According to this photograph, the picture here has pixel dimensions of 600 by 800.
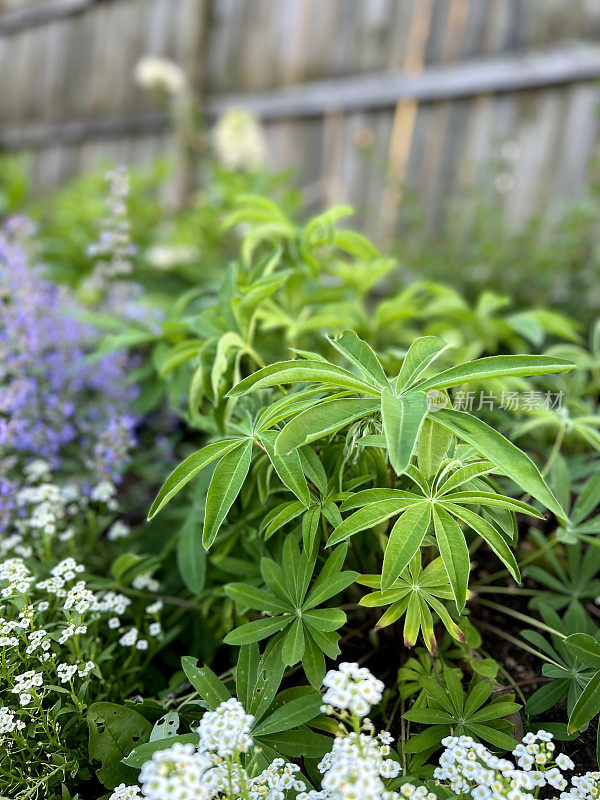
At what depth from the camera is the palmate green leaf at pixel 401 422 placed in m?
0.80

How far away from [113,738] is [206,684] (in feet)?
0.61

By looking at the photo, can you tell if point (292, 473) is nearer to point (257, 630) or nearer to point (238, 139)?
point (257, 630)

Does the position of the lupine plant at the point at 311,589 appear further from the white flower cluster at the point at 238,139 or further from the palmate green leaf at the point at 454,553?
Answer: the white flower cluster at the point at 238,139

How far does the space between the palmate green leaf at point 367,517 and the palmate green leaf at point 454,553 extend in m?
0.06

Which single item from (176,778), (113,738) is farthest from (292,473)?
(113,738)

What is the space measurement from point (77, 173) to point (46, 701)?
5867 millimetres

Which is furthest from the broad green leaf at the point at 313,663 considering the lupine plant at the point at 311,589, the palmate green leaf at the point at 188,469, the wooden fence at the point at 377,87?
the wooden fence at the point at 377,87

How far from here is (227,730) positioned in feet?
2.84

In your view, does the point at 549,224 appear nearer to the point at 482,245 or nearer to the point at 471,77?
the point at 482,245

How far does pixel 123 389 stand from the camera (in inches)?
86.4

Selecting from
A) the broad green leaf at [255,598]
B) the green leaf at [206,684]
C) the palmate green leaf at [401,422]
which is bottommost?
the green leaf at [206,684]

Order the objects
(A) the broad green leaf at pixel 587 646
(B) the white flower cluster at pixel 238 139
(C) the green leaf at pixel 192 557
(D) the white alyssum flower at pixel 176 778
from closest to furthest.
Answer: (D) the white alyssum flower at pixel 176 778, (A) the broad green leaf at pixel 587 646, (C) the green leaf at pixel 192 557, (B) the white flower cluster at pixel 238 139

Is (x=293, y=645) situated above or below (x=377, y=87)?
below

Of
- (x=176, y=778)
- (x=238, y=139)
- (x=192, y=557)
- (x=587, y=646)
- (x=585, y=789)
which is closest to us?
(x=176, y=778)
